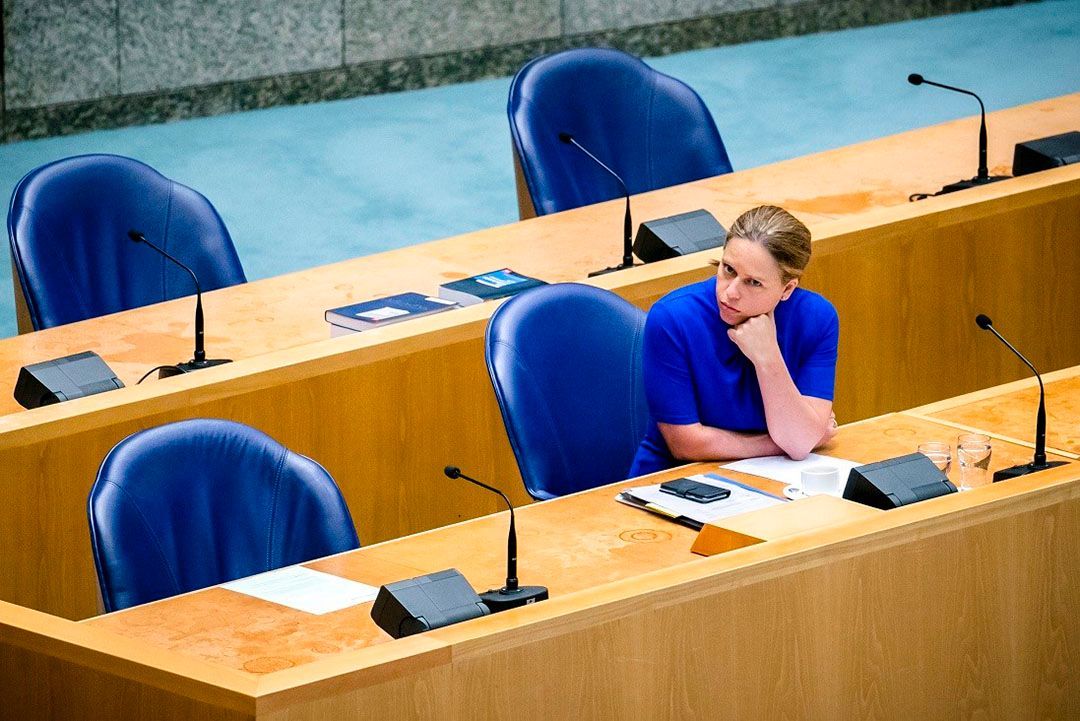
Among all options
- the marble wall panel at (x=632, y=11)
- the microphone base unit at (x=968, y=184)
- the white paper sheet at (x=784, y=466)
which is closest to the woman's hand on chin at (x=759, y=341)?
the white paper sheet at (x=784, y=466)

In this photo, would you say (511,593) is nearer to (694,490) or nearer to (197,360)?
(694,490)

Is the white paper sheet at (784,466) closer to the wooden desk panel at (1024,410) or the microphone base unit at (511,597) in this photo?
the wooden desk panel at (1024,410)

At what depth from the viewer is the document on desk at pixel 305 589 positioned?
3.42 meters

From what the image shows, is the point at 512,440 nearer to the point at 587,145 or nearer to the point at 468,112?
the point at 587,145

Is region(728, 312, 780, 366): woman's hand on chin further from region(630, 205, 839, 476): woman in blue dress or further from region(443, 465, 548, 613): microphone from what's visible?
region(443, 465, 548, 613): microphone

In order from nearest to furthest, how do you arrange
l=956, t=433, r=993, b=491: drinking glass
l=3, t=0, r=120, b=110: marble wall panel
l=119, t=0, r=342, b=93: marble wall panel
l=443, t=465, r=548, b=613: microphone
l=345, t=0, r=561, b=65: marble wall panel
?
l=443, t=465, r=548, b=613: microphone < l=956, t=433, r=993, b=491: drinking glass < l=3, t=0, r=120, b=110: marble wall panel < l=119, t=0, r=342, b=93: marble wall panel < l=345, t=0, r=561, b=65: marble wall panel

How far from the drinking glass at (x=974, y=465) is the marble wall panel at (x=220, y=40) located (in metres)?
5.39

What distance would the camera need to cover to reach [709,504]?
12.4ft

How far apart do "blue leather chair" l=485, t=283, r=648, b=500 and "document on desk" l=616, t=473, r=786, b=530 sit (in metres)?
0.35

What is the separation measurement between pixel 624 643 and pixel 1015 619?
2.51 feet

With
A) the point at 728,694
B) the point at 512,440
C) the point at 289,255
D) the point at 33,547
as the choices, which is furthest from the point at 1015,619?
the point at 289,255

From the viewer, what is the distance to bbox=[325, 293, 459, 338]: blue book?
4.61 metres

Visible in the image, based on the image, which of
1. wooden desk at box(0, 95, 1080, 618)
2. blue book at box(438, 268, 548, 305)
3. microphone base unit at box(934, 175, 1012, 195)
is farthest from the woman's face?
microphone base unit at box(934, 175, 1012, 195)

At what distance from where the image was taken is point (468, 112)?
9047 mm
